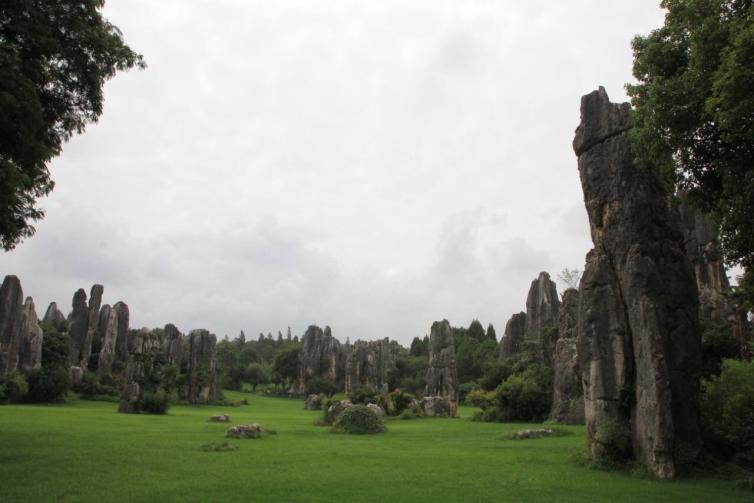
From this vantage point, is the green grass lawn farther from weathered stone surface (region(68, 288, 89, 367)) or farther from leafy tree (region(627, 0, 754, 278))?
weathered stone surface (region(68, 288, 89, 367))

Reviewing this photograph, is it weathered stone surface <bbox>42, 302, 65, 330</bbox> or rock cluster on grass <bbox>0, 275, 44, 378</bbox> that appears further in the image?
weathered stone surface <bbox>42, 302, 65, 330</bbox>

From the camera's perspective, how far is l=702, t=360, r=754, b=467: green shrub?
1636 cm

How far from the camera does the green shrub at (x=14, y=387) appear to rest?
4741cm

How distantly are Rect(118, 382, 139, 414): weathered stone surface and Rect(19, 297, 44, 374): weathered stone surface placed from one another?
17210 mm

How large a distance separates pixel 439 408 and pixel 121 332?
52119 mm

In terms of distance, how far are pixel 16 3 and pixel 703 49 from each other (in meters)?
16.0

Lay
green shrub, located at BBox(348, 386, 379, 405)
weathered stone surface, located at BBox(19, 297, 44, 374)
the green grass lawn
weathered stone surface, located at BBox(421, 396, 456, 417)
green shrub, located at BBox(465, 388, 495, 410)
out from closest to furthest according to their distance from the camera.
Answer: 1. the green grass lawn
2. green shrub, located at BBox(465, 388, 495, 410)
3. weathered stone surface, located at BBox(421, 396, 456, 417)
4. green shrub, located at BBox(348, 386, 379, 405)
5. weathered stone surface, located at BBox(19, 297, 44, 374)

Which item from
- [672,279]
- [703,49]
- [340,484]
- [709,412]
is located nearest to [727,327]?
[709,412]

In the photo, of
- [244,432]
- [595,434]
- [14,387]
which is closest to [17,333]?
[14,387]

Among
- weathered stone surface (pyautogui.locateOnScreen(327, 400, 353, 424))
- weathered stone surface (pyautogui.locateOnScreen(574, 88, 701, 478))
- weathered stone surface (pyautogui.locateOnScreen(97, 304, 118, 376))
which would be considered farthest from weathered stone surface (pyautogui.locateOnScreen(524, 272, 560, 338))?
weathered stone surface (pyautogui.locateOnScreen(97, 304, 118, 376))

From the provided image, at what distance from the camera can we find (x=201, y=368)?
6775 cm

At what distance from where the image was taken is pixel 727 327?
99.0 ft

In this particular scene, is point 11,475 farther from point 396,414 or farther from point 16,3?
point 396,414

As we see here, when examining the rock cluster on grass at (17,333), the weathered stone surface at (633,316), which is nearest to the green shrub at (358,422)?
the weathered stone surface at (633,316)
